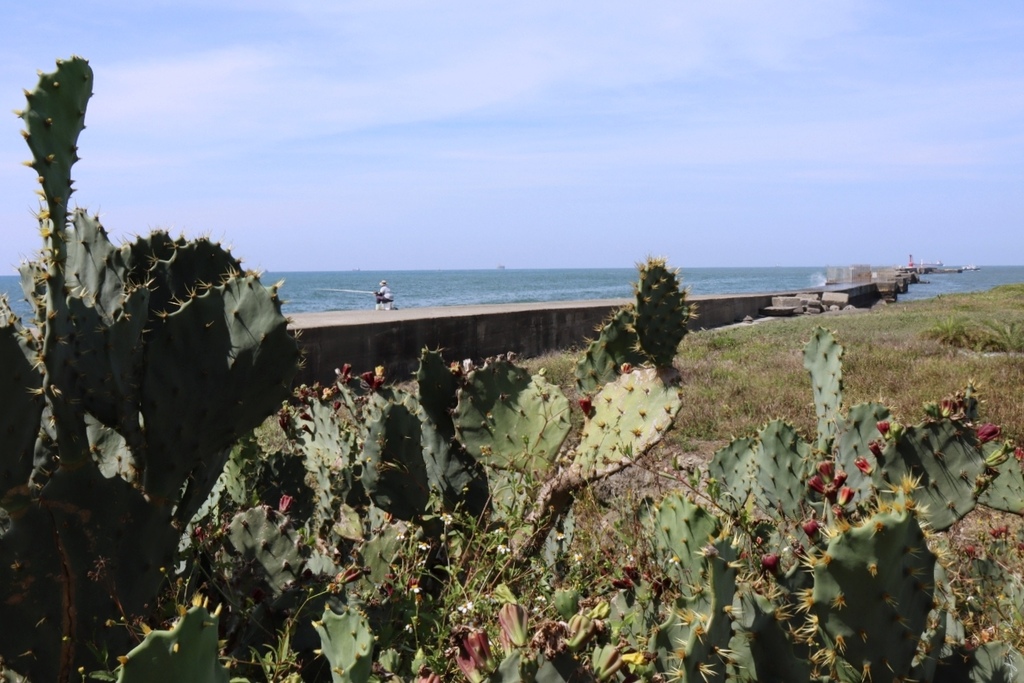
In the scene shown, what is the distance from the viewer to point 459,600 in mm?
2814

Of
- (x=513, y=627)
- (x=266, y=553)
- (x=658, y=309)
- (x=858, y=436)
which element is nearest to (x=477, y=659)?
(x=513, y=627)

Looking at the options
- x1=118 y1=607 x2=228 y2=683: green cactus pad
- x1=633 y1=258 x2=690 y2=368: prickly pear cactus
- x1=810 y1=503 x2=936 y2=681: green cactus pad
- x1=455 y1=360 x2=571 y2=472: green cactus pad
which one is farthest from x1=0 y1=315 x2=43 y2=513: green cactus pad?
x1=633 y1=258 x2=690 y2=368: prickly pear cactus

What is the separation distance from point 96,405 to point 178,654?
0.93m

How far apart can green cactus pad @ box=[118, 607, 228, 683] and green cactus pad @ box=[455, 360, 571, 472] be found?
67.9 inches

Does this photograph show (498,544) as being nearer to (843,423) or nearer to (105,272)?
(105,272)

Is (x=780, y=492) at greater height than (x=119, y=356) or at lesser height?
lesser

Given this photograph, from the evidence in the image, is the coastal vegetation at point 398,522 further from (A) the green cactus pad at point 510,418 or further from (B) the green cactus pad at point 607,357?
(B) the green cactus pad at point 607,357

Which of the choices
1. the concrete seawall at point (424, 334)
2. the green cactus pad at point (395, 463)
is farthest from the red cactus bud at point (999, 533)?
the concrete seawall at point (424, 334)

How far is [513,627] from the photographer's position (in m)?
2.10

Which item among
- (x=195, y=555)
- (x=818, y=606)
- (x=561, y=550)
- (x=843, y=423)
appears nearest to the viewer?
(x=818, y=606)

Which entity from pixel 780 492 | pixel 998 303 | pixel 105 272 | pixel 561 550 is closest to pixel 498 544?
pixel 561 550

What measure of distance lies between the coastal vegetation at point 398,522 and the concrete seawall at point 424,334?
3.49m

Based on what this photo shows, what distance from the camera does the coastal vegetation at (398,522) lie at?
210 centimetres

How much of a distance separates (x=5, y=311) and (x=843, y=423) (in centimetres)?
294
